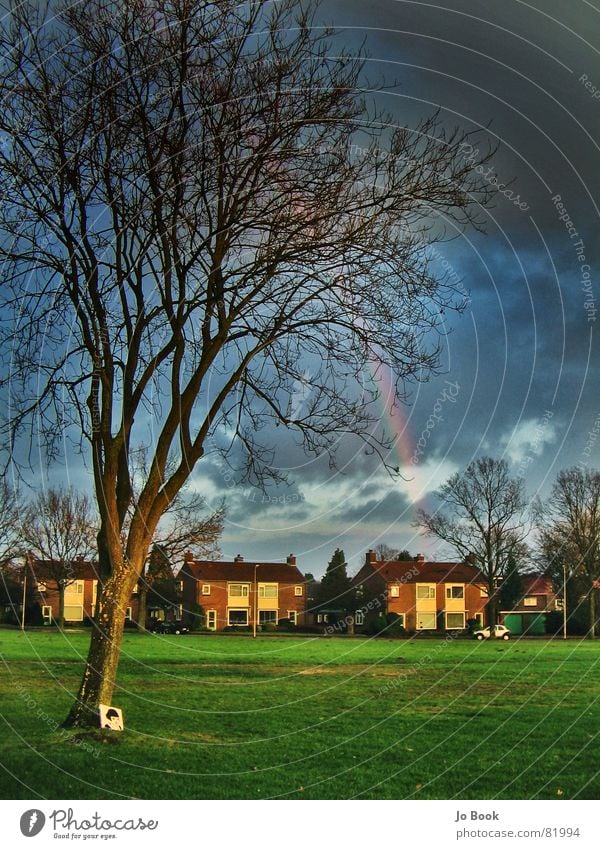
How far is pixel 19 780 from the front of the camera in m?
10.2

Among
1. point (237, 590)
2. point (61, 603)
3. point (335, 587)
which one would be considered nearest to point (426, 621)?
point (335, 587)

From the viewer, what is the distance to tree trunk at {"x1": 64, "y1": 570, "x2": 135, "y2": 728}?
12.3m

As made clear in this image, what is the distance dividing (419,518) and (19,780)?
1141 cm

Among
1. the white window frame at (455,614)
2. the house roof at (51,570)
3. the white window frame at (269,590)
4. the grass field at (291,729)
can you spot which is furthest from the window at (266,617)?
the white window frame at (455,614)

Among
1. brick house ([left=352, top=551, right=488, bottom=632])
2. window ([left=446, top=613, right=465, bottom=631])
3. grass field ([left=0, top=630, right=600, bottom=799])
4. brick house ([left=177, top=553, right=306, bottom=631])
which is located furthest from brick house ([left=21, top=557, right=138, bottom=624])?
window ([left=446, top=613, right=465, bottom=631])

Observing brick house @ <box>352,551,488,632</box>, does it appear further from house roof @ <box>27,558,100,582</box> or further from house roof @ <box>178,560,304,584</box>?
house roof @ <box>27,558,100,582</box>

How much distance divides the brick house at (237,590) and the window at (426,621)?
1164 cm
